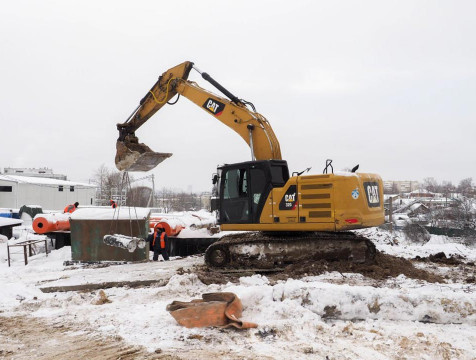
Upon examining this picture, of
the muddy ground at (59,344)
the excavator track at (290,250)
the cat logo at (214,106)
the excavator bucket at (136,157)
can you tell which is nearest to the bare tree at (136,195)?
the excavator bucket at (136,157)

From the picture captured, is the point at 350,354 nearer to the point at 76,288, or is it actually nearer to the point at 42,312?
the point at 42,312

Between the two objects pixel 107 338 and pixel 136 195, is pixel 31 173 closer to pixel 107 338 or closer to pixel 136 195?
pixel 136 195

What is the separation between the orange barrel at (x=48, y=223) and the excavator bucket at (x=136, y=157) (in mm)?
5194

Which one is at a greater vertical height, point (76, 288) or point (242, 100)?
point (242, 100)

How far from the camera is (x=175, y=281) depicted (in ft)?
24.6

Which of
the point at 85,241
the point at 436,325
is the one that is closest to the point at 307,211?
the point at 436,325

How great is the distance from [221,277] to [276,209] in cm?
182

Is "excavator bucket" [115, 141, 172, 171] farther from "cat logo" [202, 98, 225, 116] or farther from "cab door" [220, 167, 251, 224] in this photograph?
"cab door" [220, 167, 251, 224]

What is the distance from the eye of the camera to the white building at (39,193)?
3859 cm

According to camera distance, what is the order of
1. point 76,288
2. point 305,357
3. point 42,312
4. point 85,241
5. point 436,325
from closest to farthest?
point 305,357 < point 436,325 < point 42,312 < point 76,288 < point 85,241

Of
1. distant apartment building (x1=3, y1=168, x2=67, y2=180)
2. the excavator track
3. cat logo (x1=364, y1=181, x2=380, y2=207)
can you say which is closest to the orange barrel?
the excavator track

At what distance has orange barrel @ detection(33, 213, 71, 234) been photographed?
14.5 metres

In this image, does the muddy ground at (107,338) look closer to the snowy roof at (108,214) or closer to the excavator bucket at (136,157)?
the excavator bucket at (136,157)

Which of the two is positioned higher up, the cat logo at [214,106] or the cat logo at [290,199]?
the cat logo at [214,106]
